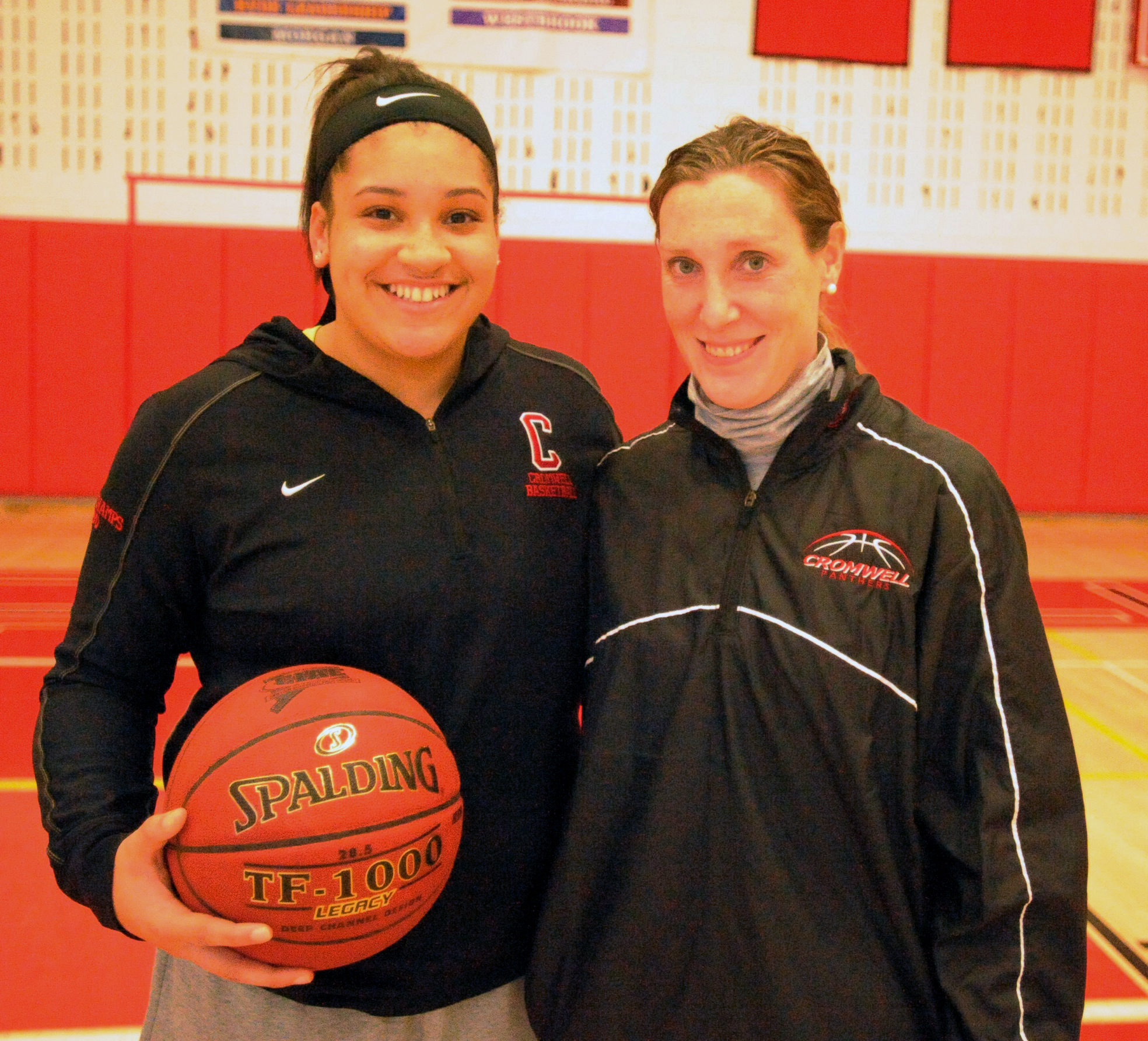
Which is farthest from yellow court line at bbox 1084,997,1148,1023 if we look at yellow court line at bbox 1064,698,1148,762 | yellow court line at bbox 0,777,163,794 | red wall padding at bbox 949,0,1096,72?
red wall padding at bbox 949,0,1096,72

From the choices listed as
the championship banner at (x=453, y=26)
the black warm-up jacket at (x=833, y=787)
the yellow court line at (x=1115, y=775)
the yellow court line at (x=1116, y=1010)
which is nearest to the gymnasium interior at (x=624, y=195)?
the championship banner at (x=453, y=26)

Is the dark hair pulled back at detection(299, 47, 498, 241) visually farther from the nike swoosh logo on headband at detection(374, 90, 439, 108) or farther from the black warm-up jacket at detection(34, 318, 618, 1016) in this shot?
the black warm-up jacket at detection(34, 318, 618, 1016)

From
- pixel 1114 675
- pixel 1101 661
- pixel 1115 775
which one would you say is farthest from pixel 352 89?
pixel 1101 661

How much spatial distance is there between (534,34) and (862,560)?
5010mm

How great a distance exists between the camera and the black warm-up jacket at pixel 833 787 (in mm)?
1104

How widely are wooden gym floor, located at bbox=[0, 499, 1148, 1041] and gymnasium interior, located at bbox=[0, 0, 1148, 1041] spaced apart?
9cm

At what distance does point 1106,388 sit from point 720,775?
565 cm

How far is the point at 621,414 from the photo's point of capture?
5.90 meters

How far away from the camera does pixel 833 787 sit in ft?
3.72

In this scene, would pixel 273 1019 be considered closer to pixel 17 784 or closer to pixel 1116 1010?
pixel 1116 1010

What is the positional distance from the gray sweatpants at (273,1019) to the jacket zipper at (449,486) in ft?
1.66

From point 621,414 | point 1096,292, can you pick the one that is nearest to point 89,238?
point 621,414

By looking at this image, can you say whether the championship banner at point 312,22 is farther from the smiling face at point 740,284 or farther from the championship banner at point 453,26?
the smiling face at point 740,284

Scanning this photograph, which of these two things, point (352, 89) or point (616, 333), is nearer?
point (352, 89)
